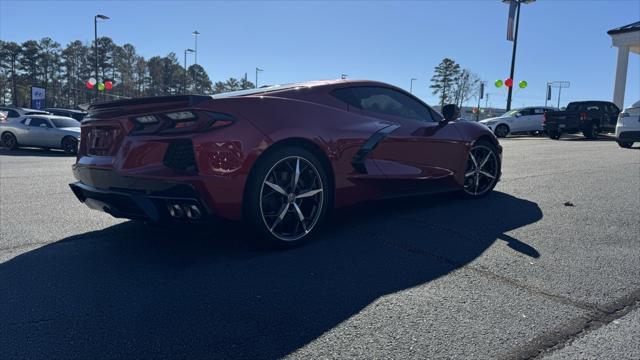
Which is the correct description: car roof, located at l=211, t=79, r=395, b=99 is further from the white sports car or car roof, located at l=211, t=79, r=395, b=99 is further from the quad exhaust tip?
the white sports car

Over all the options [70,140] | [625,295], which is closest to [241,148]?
[625,295]

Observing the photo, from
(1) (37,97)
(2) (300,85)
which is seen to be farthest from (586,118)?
(1) (37,97)

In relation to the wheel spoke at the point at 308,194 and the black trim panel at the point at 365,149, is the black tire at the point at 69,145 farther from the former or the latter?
the wheel spoke at the point at 308,194

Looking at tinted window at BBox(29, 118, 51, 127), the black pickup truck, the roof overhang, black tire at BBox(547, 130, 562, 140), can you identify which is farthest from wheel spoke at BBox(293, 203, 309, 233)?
the roof overhang

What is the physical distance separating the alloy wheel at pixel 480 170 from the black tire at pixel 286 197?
7.53 ft

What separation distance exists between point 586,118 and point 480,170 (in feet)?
54.0

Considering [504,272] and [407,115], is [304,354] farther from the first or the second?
[407,115]

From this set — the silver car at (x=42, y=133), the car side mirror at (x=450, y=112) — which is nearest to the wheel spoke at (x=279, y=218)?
the car side mirror at (x=450, y=112)

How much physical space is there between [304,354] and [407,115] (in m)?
3.11

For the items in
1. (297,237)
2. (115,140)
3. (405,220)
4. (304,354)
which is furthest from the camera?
(405,220)

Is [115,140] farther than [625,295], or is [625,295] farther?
[115,140]

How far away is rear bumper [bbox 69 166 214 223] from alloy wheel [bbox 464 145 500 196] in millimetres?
3345

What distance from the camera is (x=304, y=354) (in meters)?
2.10

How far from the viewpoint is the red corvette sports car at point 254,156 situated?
10.1 feet
